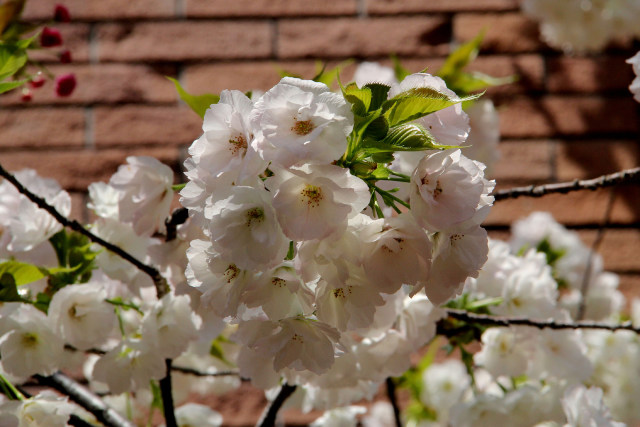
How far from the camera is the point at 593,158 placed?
1.28 m

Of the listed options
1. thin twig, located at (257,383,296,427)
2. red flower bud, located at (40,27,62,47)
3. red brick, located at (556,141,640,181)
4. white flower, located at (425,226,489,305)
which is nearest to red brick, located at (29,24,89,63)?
red flower bud, located at (40,27,62,47)

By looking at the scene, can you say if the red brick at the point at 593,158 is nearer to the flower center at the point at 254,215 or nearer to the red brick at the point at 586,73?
the red brick at the point at 586,73

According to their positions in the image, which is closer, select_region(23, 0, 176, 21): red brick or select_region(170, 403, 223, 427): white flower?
select_region(170, 403, 223, 427): white flower

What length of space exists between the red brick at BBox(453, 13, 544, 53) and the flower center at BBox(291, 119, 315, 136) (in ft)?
3.14

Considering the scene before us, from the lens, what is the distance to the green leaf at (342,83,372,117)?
46 centimetres

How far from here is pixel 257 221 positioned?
0.43 metres

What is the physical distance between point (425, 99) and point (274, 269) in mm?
156

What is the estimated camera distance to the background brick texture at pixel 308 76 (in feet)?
4.15

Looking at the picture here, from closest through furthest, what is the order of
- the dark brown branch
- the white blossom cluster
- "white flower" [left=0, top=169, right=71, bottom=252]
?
1. the dark brown branch
2. "white flower" [left=0, top=169, right=71, bottom=252]
3. the white blossom cluster

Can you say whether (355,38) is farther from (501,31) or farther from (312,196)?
(312,196)

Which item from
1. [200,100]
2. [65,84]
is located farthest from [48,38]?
[200,100]

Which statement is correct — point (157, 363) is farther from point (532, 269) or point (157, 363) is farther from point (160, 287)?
point (532, 269)

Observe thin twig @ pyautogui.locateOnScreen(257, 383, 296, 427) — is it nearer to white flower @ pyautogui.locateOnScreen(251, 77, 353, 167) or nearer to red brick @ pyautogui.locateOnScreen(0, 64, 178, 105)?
white flower @ pyautogui.locateOnScreen(251, 77, 353, 167)

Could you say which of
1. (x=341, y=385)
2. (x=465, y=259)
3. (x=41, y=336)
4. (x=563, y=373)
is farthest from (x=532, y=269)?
(x=41, y=336)
